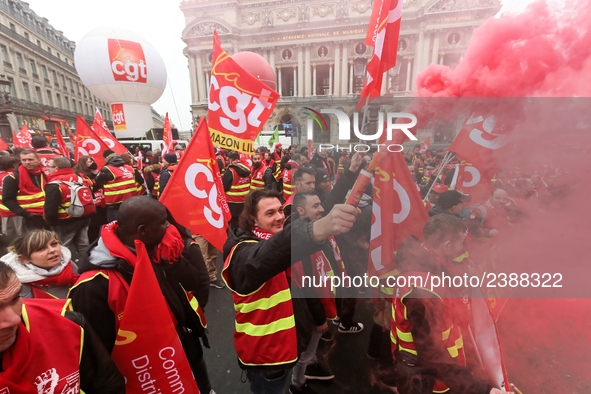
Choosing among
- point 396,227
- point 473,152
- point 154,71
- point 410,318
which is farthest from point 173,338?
point 154,71

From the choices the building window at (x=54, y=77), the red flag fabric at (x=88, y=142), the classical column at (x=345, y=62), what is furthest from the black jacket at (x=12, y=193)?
the building window at (x=54, y=77)

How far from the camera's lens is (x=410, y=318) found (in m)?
1.58

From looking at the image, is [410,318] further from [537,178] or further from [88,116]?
[88,116]

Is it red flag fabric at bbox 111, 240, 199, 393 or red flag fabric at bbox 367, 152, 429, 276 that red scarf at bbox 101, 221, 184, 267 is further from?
red flag fabric at bbox 367, 152, 429, 276

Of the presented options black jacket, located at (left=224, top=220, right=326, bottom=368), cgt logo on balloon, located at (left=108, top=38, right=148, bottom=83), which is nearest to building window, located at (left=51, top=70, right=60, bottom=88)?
cgt logo on balloon, located at (left=108, top=38, right=148, bottom=83)

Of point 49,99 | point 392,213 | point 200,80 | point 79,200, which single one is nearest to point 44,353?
point 392,213

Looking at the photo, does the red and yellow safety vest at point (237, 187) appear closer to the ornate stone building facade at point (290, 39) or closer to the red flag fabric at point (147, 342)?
the red flag fabric at point (147, 342)

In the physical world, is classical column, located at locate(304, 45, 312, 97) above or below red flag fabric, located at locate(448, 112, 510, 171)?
above

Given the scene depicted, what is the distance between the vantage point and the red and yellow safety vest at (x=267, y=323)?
171cm

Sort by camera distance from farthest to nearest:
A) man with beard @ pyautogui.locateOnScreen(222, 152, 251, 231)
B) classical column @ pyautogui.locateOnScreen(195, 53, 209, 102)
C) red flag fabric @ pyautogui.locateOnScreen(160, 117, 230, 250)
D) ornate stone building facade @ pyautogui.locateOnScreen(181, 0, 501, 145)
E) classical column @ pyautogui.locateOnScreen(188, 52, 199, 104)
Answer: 1. classical column @ pyautogui.locateOnScreen(188, 52, 199, 104)
2. classical column @ pyautogui.locateOnScreen(195, 53, 209, 102)
3. ornate stone building facade @ pyautogui.locateOnScreen(181, 0, 501, 145)
4. man with beard @ pyautogui.locateOnScreen(222, 152, 251, 231)
5. red flag fabric @ pyautogui.locateOnScreen(160, 117, 230, 250)

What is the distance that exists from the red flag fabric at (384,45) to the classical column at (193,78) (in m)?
41.6

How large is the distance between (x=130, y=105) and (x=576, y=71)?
775 inches

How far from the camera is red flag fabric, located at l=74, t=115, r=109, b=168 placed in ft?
18.8

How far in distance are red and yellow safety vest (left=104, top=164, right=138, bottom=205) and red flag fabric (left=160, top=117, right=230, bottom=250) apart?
266 centimetres
